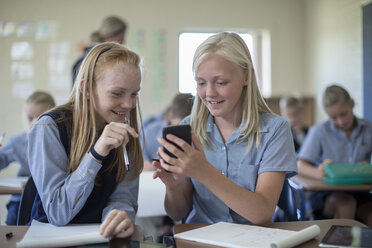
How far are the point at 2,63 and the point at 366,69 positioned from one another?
15.9 feet

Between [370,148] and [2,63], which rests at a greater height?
[2,63]

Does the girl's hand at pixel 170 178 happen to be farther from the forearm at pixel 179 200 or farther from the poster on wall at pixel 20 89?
the poster on wall at pixel 20 89

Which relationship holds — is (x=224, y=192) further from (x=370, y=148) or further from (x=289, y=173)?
(x=370, y=148)

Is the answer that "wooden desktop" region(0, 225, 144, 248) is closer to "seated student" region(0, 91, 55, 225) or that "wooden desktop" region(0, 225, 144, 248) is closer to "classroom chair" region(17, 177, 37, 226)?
"classroom chair" region(17, 177, 37, 226)

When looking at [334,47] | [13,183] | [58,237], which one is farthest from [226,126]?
[334,47]

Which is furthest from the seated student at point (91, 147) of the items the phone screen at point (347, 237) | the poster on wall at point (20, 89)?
the poster on wall at point (20, 89)

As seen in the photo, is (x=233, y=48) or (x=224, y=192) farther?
(x=233, y=48)

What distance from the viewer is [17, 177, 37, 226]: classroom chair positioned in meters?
1.36

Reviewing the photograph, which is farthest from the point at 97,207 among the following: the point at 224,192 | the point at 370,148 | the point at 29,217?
the point at 370,148

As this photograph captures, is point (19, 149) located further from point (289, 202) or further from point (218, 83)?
point (289, 202)

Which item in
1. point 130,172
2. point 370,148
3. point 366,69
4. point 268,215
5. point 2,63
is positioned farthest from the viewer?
point 2,63

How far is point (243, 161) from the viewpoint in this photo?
139 centimetres

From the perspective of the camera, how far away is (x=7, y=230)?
105 centimetres

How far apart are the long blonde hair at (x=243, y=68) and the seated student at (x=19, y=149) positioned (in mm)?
1045
